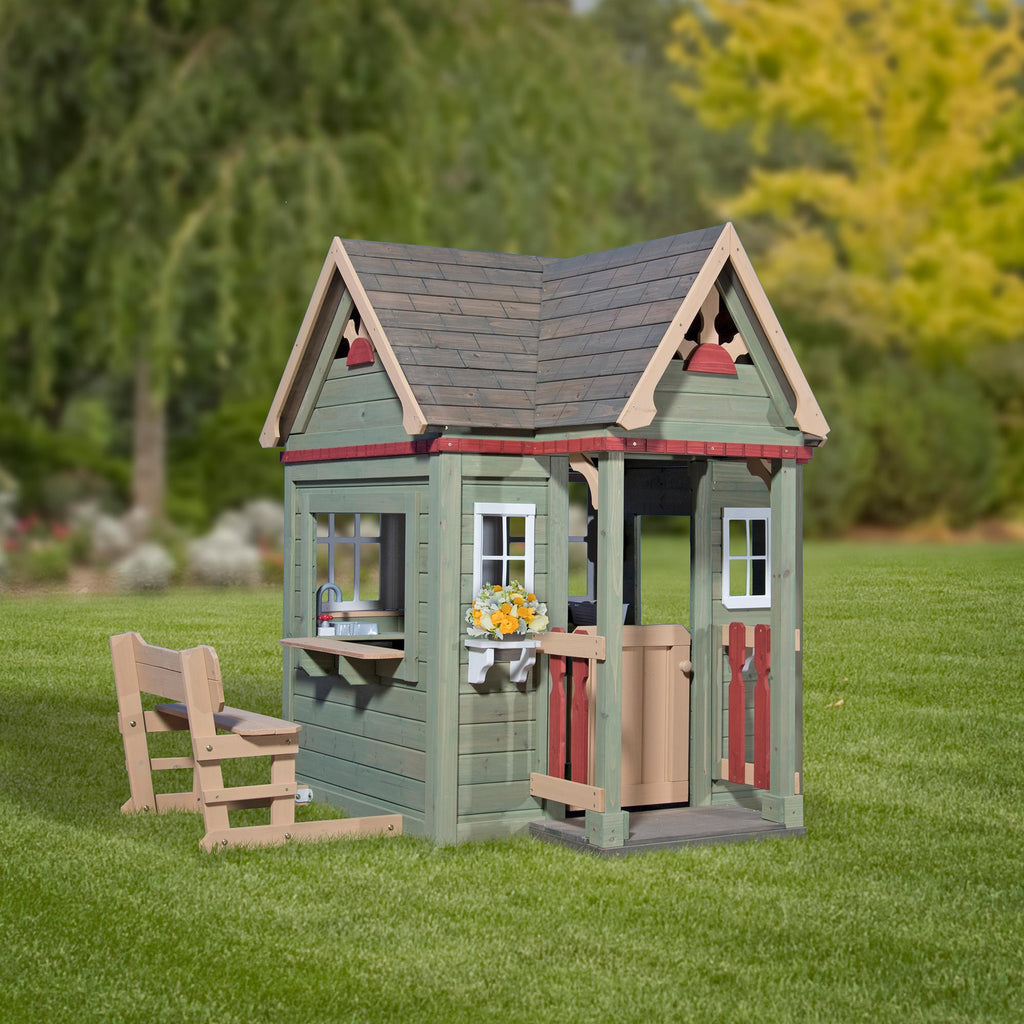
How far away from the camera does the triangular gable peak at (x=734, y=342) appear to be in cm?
723

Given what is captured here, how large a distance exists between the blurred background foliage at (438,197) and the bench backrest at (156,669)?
8.44 meters

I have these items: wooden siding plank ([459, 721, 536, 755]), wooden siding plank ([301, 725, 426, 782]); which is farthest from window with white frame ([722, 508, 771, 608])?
wooden siding plank ([301, 725, 426, 782])

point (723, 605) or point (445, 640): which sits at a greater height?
point (723, 605)

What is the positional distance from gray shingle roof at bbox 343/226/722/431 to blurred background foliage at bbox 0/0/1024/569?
8.52 metres

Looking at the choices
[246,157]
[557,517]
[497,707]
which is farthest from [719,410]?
[246,157]

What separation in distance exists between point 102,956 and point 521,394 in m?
3.48

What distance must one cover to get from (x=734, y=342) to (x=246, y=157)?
424 inches

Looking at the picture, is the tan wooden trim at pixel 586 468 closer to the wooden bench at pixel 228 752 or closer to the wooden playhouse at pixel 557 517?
the wooden playhouse at pixel 557 517

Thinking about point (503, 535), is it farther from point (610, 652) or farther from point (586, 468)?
point (610, 652)

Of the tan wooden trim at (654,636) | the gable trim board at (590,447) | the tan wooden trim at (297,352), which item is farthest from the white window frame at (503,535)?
the tan wooden trim at (297,352)

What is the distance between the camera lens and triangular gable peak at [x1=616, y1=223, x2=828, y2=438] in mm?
7230

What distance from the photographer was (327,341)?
8727 mm

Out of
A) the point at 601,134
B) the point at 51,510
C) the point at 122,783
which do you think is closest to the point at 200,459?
the point at 51,510

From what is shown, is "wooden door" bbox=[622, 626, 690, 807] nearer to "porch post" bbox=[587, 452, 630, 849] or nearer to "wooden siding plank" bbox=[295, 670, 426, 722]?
"porch post" bbox=[587, 452, 630, 849]
